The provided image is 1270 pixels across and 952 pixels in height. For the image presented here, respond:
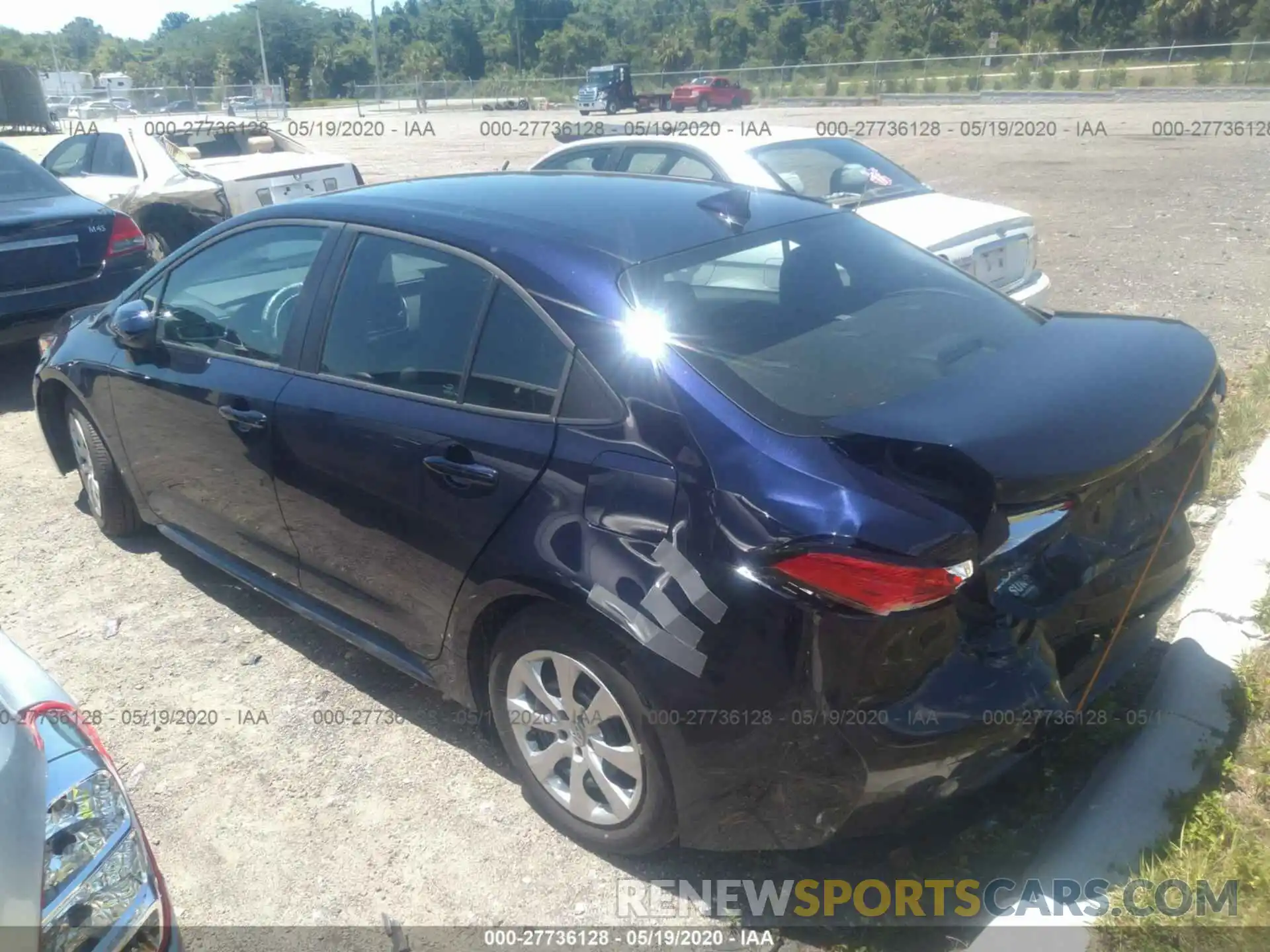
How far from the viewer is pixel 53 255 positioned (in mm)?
7035

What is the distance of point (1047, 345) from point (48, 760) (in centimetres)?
280

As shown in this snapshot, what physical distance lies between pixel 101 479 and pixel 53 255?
302 cm

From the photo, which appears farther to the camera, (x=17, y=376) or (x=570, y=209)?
(x=17, y=376)

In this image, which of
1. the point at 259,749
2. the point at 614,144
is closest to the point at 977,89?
the point at 614,144

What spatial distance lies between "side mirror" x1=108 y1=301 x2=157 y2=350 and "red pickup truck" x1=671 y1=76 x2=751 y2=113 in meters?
43.1

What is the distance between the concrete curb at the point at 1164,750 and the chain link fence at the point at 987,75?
124 ft

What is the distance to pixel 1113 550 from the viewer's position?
2.72 meters

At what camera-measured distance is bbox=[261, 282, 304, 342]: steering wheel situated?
374 cm

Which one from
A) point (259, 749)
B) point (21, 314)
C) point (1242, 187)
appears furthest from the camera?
point (1242, 187)

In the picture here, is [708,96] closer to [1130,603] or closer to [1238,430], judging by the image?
[1238,430]

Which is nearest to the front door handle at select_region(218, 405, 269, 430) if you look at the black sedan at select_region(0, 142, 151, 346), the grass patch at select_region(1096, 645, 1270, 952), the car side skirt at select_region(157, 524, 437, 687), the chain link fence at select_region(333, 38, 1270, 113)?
the car side skirt at select_region(157, 524, 437, 687)

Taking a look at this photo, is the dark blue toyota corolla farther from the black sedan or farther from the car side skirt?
the black sedan

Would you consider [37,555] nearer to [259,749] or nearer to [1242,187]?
[259,749]

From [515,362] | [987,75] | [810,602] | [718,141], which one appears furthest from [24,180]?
[987,75]
